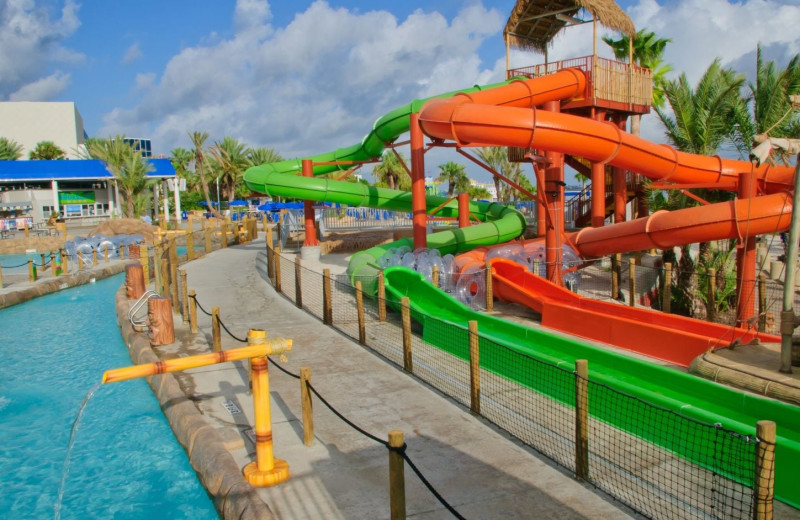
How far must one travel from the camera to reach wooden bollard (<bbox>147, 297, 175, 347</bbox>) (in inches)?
428

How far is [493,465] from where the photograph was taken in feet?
18.8

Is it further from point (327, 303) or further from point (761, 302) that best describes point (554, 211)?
point (327, 303)

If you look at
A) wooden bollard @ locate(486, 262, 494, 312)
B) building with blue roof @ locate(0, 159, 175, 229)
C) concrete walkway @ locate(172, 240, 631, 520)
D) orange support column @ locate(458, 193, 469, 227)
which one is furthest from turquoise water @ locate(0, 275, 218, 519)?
building with blue roof @ locate(0, 159, 175, 229)

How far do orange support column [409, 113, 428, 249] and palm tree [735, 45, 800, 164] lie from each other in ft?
25.7

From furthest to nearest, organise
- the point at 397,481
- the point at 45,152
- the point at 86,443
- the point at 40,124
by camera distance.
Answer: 1. the point at 40,124
2. the point at 45,152
3. the point at 86,443
4. the point at 397,481

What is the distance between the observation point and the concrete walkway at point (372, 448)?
5047 mm

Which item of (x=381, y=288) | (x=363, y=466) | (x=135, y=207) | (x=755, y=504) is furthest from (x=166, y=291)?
(x=135, y=207)

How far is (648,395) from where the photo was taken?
254 inches

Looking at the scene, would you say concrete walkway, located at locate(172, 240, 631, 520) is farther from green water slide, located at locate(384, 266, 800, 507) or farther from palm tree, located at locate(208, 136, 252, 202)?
palm tree, located at locate(208, 136, 252, 202)

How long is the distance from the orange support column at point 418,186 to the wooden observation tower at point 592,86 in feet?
8.51

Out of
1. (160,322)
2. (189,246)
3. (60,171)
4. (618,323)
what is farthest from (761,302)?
(60,171)

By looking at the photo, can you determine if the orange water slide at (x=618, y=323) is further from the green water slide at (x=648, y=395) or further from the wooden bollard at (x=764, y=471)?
the wooden bollard at (x=764, y=471)

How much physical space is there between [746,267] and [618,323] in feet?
11.0

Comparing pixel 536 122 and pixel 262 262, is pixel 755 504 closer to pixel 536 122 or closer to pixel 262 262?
pixel 536 122
